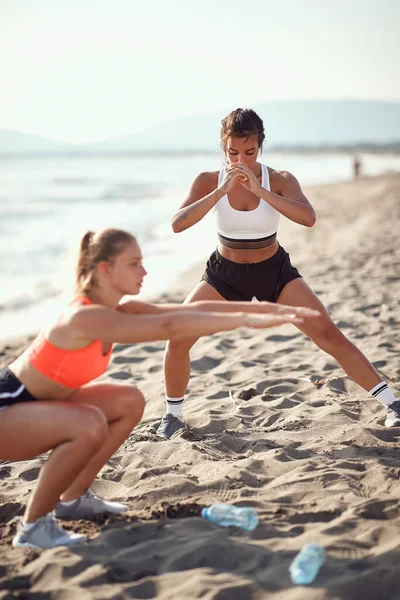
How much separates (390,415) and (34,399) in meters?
2.32

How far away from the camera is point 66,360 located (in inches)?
118

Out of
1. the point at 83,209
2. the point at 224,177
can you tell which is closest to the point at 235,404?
the point at 224,177

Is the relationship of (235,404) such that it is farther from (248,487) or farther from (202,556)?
(202,556)

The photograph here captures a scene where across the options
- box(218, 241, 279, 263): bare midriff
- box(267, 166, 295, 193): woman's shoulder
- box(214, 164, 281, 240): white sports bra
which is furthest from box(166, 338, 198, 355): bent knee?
box(267, 166, 295, 193): woman's shoulder

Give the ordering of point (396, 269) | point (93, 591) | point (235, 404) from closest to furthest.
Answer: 1. point (93, 591)
2. point (235, 404)
3. point (396, 269)

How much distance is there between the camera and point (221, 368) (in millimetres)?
5812

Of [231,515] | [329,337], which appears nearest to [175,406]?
[329,337]

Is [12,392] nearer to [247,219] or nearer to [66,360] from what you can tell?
[66,360]

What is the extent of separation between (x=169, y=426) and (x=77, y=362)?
1.58 m

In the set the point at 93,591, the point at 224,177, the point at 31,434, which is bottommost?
the point at 93,591

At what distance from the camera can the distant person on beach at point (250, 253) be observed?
13.8ft

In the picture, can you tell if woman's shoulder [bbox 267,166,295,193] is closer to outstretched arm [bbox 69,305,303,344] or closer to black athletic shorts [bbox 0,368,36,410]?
outstretched arm [bbox 69,305,303,344]

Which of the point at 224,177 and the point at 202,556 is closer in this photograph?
the point at 202,556

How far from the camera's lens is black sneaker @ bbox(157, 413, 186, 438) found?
441cm
